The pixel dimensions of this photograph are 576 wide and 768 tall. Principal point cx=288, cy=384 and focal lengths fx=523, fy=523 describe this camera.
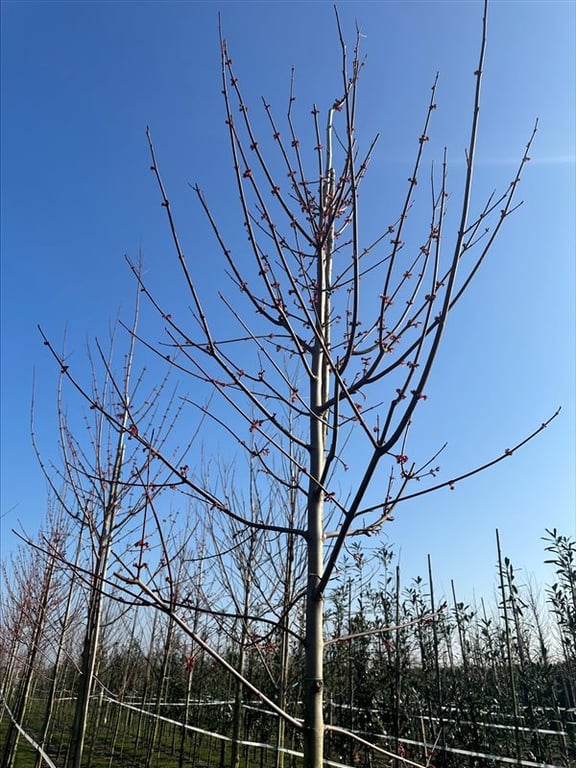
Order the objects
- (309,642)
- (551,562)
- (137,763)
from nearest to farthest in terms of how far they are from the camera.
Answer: (309,642)
(551,562)
(137,763)

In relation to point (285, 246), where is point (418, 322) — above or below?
below

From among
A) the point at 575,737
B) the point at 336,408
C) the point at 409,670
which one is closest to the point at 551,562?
the point at 575,737

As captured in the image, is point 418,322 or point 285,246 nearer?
point 418,322

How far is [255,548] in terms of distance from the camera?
23.7ft

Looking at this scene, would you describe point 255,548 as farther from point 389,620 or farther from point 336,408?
point 336,408

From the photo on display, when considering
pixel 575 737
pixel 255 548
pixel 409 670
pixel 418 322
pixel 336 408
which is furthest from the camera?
pixel 409 670

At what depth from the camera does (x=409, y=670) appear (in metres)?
9.98

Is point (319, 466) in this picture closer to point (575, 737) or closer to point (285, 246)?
point (285, 246)

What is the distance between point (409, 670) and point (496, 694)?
171cm

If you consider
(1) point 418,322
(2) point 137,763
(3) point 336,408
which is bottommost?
(2) point 137,763

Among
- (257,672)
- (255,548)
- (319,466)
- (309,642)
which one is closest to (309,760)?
(309,642)

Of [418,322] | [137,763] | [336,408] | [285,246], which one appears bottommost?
Answer: [137,763]

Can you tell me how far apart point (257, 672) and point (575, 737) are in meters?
8.14

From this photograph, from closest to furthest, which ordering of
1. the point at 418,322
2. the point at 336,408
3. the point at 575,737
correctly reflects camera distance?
1. the point at 336,408
2. the point at 418,322
3. the point at 575,737
